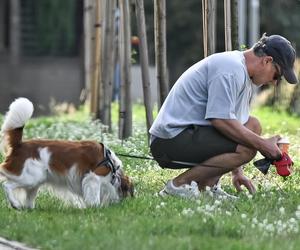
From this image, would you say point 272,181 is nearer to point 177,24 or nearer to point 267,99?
point 267,99

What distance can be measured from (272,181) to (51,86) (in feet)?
98.4

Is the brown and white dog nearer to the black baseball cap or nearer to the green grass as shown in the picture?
the green grass

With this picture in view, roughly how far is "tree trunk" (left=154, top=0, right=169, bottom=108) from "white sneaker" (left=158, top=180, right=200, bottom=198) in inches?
120

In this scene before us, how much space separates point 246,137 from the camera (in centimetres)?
755

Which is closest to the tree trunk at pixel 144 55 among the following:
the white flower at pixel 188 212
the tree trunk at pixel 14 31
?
the white flower at pixel 188 212

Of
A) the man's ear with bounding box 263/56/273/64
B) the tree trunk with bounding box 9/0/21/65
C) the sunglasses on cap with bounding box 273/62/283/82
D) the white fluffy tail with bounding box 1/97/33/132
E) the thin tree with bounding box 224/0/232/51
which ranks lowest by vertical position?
the tree trunk with bounding box 9/0/21/65

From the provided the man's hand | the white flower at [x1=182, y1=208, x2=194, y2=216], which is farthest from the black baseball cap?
the white flower at [x1=182, y1=208, x2=194, y2=216]

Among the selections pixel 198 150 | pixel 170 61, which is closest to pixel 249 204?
pixel 198 150

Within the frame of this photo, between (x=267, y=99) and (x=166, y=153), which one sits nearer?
(x=166, y=153)

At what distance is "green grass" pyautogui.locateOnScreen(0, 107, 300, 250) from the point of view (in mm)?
5953

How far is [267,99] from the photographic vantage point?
2175 centimetres

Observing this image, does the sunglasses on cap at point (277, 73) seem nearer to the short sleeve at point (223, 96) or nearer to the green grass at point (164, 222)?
the short sleeve at point (223, 96)

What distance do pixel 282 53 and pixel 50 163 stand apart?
7.02 feet

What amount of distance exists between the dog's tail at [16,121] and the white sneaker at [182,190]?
1.39 meters
